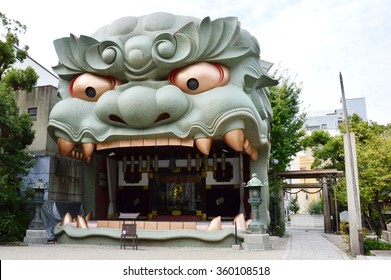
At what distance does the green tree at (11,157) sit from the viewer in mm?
16344

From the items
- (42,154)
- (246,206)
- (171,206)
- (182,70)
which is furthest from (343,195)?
(42,154)

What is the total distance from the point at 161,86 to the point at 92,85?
3105mm

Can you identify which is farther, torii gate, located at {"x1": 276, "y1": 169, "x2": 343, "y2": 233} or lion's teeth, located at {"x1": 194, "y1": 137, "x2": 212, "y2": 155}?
torii gate, located at {"x1": 276, "y1": 169, "x2": 343, "y2": 233}

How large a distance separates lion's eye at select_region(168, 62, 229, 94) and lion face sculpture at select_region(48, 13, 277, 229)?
40 millimetres

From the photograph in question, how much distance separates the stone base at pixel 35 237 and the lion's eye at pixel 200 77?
27.6 ft

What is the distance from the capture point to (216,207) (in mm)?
20641

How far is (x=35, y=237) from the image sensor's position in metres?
16.1

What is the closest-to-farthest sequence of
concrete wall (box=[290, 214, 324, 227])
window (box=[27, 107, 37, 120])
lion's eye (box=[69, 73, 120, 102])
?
lion's eye (box=[69, 73, 120, 102]) → window (box=[27, 107, 37, 120]) → concrete wall (box=[290, 214, 324, 227])

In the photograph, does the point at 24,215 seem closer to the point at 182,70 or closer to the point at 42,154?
the point at 42,154

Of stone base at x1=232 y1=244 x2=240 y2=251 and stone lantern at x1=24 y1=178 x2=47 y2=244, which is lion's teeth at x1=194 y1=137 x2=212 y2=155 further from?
stone lantern at x1=24 y1=178 x2=47 y2=244

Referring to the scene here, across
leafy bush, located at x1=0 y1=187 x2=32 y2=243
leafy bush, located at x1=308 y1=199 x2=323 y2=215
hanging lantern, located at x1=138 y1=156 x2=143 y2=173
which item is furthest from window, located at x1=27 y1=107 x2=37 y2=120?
leafy bush, located at x1=308 y1=199 x2=323 y2=215

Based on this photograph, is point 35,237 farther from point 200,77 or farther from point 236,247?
point 200,77

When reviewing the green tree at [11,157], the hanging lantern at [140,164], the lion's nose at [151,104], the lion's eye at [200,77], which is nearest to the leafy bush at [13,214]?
the green tree at [11,157]

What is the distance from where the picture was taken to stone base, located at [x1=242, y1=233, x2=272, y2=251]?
1421cm
